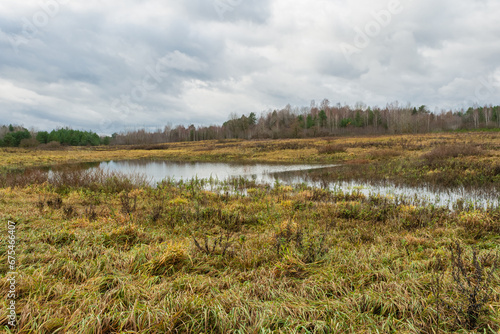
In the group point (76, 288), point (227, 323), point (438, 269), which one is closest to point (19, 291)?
point (76, 288)

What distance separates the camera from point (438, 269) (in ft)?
14.5

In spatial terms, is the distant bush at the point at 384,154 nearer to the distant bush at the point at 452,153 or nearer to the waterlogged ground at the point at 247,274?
the distant bush at the point at 452,153

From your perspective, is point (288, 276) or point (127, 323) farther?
point (288, 276)

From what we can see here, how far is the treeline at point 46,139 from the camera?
7644 centimetres

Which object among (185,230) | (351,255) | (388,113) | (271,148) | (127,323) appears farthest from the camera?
(388,113)

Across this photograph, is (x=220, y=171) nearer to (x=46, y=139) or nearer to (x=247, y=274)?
(x=247, y=274)

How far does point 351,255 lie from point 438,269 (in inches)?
55.6

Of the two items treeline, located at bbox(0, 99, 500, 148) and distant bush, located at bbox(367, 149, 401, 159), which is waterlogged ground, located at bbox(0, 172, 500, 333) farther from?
treeline, located at bbox(0, 99, 500, 148)

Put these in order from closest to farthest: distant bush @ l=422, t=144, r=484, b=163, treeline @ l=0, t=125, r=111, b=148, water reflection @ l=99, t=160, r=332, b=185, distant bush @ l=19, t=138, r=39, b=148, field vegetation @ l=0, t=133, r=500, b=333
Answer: field vegetation @ l=0, t=133, r=500, b=333 → water reflection @ l=99, t=160, r=332, b=185 → distant bush @ l=422, t=144, r=484, b=163 → distant bush @ l=19, t=138, r=39, b=148 → treeline @ l=0, t=125, r=111, b=148

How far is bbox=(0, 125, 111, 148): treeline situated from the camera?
76.4m

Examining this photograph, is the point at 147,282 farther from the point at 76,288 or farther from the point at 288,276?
the point at 288,276

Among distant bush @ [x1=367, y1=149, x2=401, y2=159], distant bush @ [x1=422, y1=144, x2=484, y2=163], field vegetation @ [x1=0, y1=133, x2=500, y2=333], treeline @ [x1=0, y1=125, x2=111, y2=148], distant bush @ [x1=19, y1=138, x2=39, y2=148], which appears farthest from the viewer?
treeline @ [x1=0, y1=125, x2=111, y2=148]

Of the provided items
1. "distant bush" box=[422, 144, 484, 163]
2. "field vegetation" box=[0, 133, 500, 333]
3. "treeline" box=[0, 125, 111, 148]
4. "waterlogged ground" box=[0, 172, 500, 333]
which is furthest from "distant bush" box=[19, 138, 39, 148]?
"distant bush" box=[422, 144, 484, 163]

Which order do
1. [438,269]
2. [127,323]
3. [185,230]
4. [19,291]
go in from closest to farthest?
1. [127,323]
2. [19,291]
3. [438,269]
4. [185,230]
